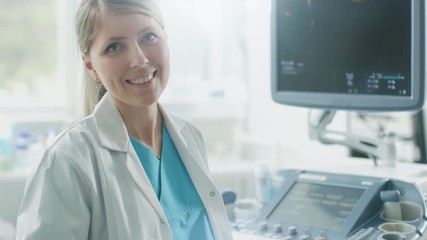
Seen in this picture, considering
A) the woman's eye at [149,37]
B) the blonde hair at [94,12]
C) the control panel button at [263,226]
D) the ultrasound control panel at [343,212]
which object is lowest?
the control panel button at [263,226]

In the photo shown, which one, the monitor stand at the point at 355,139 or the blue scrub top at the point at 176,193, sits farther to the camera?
the monitor stand at the point at 355,139

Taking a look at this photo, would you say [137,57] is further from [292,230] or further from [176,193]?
[292,230]

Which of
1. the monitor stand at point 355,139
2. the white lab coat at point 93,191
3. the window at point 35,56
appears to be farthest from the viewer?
the window at point 35,56

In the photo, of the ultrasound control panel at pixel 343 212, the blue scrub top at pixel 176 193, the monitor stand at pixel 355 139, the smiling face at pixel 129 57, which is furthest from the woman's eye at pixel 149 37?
the monitor stand at pixel 355 139

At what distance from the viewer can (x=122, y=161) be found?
132cm

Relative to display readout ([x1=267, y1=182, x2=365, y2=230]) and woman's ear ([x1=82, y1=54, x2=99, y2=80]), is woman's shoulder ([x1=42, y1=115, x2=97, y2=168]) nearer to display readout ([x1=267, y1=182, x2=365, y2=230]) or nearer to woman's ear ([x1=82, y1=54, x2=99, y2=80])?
woman's ear ([x1=82, y1=54, x2=99, y2=80])

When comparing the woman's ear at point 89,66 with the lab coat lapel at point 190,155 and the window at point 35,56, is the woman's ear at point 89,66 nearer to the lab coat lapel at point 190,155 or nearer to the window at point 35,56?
the lab coat lapel at point 190,155

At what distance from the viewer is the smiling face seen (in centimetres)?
130

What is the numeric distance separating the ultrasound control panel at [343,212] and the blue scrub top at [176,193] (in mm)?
214

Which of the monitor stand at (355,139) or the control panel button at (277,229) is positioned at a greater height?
the monitor stand at (355,139)

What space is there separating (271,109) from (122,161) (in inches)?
70.9

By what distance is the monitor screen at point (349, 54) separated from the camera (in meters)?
1.60

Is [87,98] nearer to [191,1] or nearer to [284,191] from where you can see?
[284,191]

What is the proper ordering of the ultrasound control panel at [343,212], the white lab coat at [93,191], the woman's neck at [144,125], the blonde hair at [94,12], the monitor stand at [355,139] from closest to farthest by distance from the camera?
the white lab coat at [93,191] < the blonde hair at [94,12] < the woman's neck at [144,125] < the ultrasound control panel at [343,212] < the monitor stand at [355,139]
